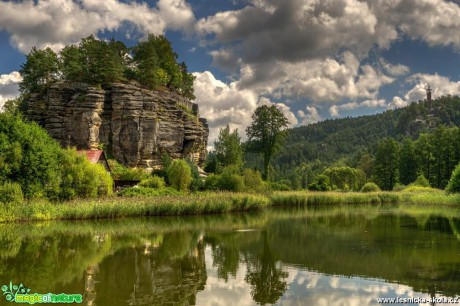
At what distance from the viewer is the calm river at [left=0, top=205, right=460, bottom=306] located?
10.7 m

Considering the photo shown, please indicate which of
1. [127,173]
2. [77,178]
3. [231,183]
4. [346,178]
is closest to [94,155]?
[127,173]

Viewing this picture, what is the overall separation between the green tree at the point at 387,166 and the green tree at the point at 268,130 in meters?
27.5

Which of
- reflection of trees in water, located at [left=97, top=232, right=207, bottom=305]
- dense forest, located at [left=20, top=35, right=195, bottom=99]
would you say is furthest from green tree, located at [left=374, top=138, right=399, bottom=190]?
reflection of trees in water, located at [left=97, top=232, right=207, bottom=305]

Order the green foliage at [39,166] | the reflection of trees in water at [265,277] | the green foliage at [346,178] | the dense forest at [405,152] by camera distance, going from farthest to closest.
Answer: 1. the green foliage at [346,178]
2. the dense forest at [405,152]
3. the green foliage at [39,166]
4. the reflection of trees in water at [265,277]

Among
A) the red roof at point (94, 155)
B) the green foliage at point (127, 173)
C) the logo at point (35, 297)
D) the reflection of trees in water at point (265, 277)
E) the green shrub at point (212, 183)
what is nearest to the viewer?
the logo at point (35, 297)

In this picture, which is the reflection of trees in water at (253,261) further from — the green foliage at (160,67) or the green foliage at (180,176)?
the green foliage at (160,67)

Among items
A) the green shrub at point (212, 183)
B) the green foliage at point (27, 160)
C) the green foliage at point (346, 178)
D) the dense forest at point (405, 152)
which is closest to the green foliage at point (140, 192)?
the green foliage at point (27, 160)

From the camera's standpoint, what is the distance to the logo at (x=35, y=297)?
9.98 meters

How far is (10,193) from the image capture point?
27.6m

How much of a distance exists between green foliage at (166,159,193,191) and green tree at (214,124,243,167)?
25.0 m

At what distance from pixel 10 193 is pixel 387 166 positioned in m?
72.1

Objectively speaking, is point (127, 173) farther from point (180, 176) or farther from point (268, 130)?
point (268, 130)

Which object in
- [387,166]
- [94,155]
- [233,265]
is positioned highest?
[387,166]

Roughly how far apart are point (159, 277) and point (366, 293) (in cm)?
605
